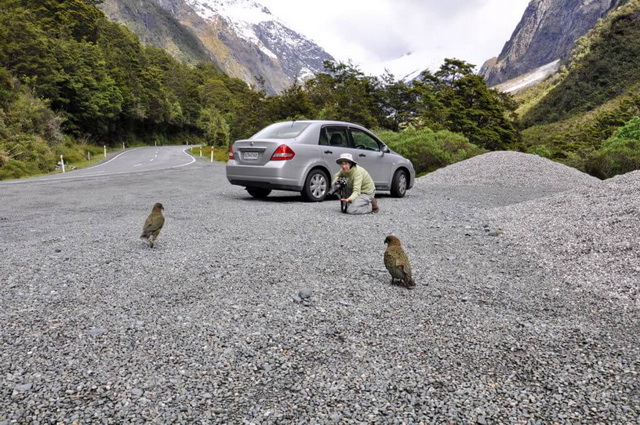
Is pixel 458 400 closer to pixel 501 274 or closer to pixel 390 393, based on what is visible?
pixel 390 393

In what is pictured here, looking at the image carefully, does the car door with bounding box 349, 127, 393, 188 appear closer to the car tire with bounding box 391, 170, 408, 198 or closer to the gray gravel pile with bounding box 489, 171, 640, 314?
the car tire with bounding box 391, 170, 408, 198

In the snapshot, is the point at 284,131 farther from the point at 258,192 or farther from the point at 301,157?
the point at 258,192

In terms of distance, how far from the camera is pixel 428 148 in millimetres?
19375

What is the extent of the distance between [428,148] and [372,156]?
407 inches

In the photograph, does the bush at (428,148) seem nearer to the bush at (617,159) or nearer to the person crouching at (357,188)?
the bush at (617,159)

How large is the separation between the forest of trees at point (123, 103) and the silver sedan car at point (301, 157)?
9.52 metres

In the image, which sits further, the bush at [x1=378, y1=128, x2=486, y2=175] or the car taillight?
the bush at [x1=378, y1=128, x2=486, y2=175]

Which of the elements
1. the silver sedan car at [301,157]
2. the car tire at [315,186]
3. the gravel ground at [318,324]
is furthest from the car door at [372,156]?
the gravel ground at [318,324]

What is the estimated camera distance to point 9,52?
30.1m

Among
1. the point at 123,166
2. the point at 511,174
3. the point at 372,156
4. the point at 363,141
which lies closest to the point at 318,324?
the point at 372,156

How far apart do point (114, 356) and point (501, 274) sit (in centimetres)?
383

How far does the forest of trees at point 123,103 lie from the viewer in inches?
824

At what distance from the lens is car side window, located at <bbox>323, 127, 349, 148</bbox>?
9358mm

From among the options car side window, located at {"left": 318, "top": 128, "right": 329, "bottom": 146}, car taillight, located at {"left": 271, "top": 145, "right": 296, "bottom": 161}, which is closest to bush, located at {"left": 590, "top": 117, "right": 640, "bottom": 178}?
car side window, located at {"left": 318, "top": 128, "right": 329, "bottom": 146}
